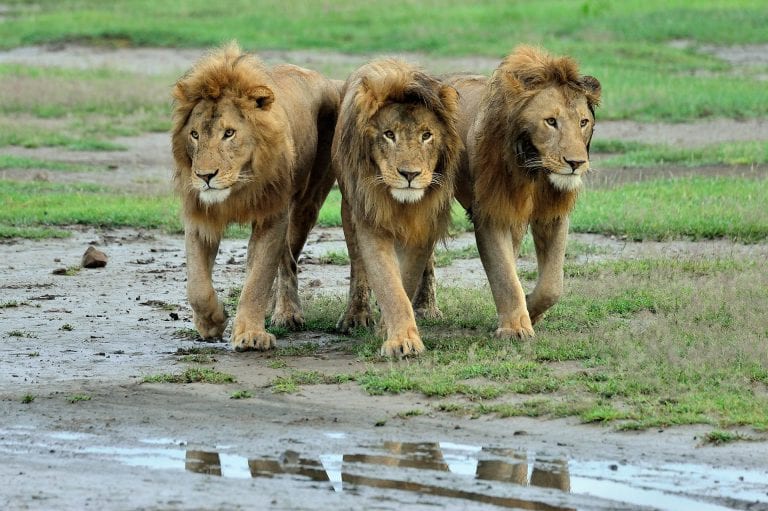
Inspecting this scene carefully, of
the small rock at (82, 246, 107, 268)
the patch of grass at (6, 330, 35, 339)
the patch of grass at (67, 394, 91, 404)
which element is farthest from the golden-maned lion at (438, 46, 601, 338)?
the small rock at (82, 246, 107, 268)

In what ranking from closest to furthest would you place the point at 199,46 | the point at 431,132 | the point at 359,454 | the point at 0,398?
1. the point at 359,454
2. the point at 0,398
3. the point at 431,132
4. the point at 199,46

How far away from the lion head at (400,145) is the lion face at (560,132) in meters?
0.37

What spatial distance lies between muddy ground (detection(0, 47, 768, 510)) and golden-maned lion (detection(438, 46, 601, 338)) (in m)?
→ 0.90

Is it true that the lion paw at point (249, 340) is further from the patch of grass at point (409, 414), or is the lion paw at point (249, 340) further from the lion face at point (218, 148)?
the patch of grass at point (409, 414)

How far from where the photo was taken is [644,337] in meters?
6.99

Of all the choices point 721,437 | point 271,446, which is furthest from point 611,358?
point 271,446

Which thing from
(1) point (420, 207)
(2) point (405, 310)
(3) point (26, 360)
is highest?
(1) point (420, 207)

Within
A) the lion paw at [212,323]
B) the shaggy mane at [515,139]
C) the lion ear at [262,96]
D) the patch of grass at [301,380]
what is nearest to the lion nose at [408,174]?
the shaggy mane at [515,139]

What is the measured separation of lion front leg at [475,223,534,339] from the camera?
7105mm

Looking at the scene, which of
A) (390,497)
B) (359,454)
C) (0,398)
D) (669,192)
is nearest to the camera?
(390,497)

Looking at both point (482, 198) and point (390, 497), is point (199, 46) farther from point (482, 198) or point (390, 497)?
point (390, 497)

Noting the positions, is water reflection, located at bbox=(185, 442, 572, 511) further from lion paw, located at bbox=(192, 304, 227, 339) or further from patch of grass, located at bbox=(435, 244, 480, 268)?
patch of grass, located at bbox=(435, 244, 480, 268)

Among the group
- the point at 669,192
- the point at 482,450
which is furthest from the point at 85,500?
the point at 669,192

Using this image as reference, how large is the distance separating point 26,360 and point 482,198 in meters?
2.30
